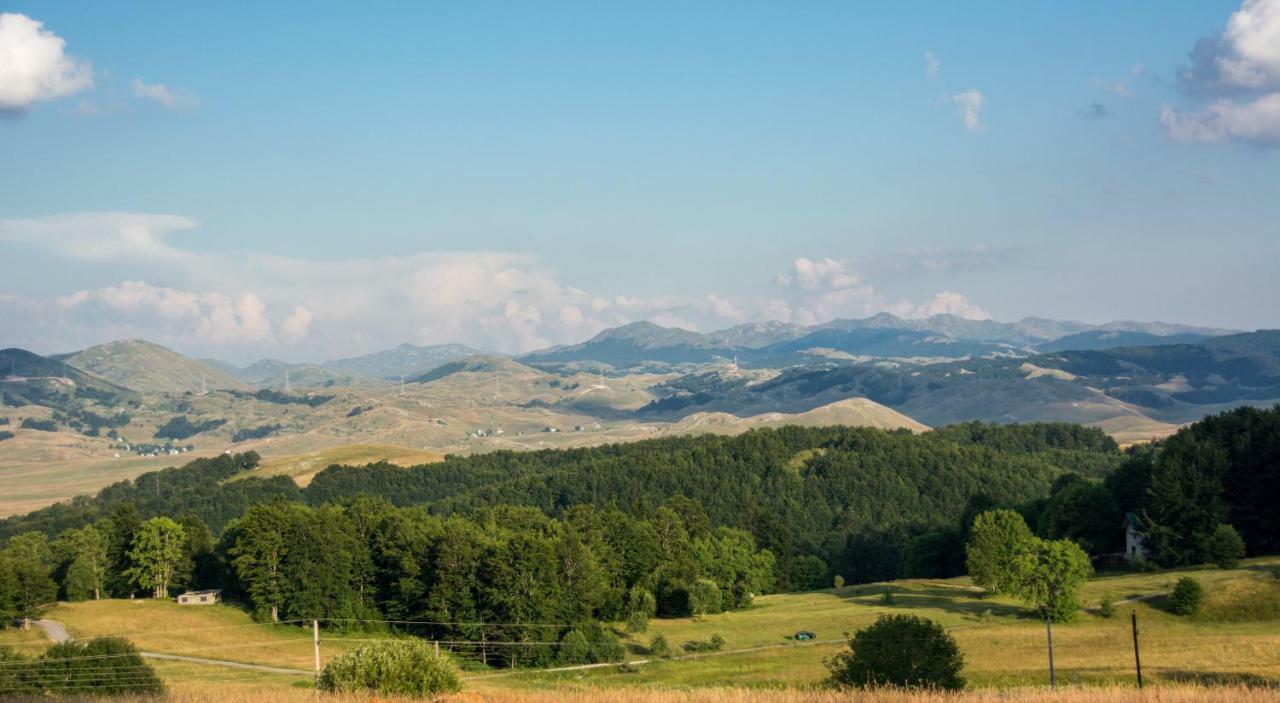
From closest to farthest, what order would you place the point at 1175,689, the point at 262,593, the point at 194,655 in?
the point at 1175,689, the point at 194,655, the point at 262,593

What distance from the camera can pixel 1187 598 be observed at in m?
70.9

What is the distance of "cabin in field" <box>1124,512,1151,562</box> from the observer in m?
98.4

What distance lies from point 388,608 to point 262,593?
11703 millimetres

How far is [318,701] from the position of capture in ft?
102

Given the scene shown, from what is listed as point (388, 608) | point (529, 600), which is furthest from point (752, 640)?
point (388, 608)

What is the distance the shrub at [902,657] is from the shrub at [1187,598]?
1330 inches

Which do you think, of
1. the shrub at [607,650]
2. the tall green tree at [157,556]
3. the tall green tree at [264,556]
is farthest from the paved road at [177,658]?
the shrub at [607,650]

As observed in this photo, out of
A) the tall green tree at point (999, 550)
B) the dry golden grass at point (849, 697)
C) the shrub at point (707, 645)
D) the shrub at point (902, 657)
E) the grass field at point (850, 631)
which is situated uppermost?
the dry golden grass at point (849, 697)

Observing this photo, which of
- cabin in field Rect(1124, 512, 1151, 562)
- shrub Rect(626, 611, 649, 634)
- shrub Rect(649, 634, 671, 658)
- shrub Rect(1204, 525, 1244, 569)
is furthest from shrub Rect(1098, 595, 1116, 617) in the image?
shrub Rect(626, 611, 649, 634)

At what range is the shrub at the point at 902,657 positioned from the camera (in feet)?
144

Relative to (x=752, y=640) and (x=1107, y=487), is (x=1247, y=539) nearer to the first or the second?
(x=1107, y=487)

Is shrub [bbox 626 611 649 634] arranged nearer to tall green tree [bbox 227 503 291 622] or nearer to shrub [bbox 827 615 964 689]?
tall green tree [bbox 227 503 291 622]

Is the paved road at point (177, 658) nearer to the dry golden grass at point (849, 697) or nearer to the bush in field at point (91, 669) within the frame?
the bush in field at point (91, 669)

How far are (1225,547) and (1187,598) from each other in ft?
71.5
